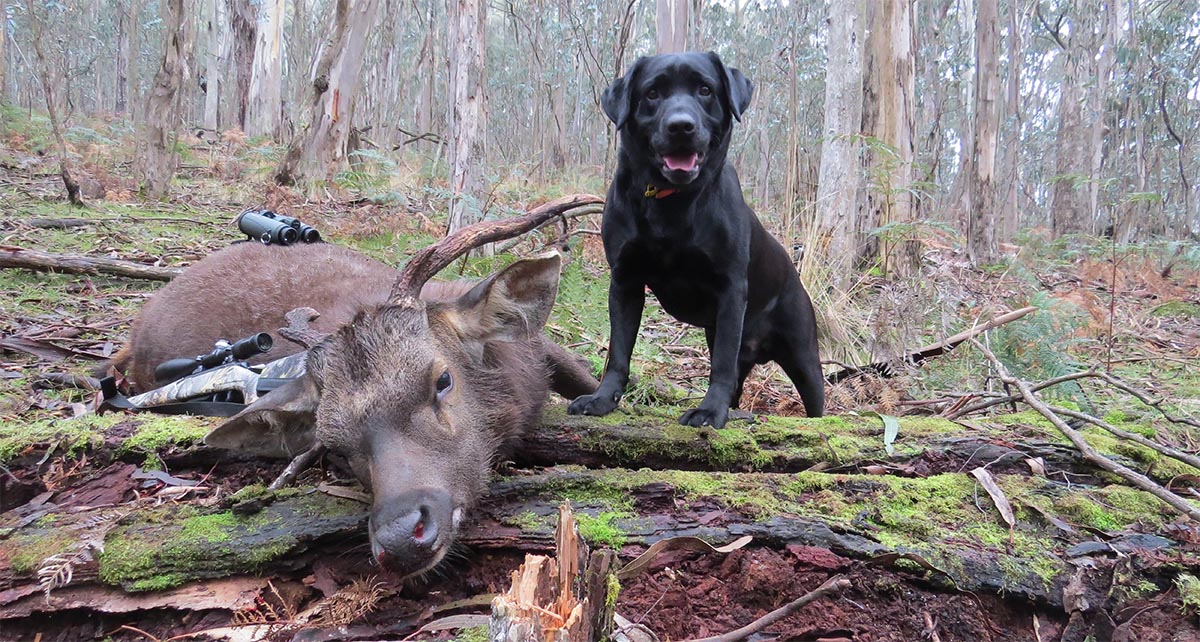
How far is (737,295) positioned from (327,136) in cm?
1104

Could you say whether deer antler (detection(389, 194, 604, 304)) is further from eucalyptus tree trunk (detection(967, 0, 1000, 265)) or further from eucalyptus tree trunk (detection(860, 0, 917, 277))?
eucalyptus tree trunk (detection(967, 0, 1000, 265))

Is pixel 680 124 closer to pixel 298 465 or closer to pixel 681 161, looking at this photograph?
pixel 681 161

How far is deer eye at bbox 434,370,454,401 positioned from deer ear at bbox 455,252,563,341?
0.87 ft

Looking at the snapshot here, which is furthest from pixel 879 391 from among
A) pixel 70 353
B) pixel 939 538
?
pixel 70 353

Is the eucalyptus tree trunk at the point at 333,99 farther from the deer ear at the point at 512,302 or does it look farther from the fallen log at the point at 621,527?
the fallen log at the point at 621,527

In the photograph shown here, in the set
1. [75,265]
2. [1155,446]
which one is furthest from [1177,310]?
[75,265]

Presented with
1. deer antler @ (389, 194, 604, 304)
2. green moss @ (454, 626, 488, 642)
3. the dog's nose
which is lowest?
green moss @ (454, 626, 488, 642)

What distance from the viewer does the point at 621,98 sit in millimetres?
4184

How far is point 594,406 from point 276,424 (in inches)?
55.8

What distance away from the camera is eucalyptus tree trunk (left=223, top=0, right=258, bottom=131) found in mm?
21922

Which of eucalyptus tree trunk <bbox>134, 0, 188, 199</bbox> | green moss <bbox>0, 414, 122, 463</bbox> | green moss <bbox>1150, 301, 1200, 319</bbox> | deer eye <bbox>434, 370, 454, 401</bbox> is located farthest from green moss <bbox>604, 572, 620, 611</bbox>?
eucalyptus tree trunk <bbox>134, 0, 188, 199</bbox>

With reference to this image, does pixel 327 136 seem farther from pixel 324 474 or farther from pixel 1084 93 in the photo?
pixel 1084 93

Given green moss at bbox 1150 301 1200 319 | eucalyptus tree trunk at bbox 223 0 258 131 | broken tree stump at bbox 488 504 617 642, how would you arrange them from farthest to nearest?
eucalyptus tree trunk at bbox 223 0 258 131, green moss at bbox 1150 301 1200 319, broken tree stump at bbox 488 504 617 642

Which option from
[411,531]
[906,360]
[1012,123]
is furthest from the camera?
[1012,123]
